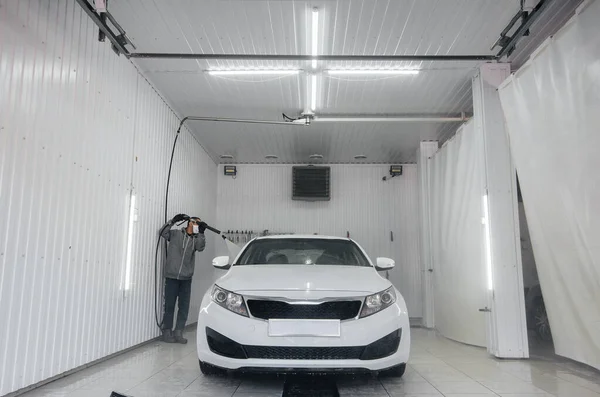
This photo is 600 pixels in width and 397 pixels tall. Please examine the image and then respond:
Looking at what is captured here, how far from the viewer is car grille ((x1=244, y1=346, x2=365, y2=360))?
2846 mm

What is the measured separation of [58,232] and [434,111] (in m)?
5.05

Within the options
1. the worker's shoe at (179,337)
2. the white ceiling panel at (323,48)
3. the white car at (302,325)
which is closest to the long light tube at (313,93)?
the white ceiling panel at (323,48)

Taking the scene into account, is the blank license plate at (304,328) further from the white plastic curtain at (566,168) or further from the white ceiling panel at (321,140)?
the white ceiling panel at (321,140)

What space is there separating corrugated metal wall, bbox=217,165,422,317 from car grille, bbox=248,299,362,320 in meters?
5.83

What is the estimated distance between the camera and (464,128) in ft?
18.2

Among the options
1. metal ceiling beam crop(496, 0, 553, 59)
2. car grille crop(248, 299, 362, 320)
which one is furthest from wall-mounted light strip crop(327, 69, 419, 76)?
car grille crop(248, 299, 362, 320)

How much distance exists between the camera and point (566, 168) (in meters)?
3.35

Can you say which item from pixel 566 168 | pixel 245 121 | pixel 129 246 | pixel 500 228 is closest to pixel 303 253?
pixel 129 246

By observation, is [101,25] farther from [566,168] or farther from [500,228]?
[500,228]

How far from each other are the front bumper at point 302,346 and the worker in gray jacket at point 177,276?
2496mm

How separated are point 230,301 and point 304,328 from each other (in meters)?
0.58

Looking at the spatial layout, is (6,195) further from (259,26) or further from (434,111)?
(434,111)

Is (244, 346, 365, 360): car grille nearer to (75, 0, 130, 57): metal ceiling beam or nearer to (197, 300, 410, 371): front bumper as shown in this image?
(197, 300, 410, 371): front bumper

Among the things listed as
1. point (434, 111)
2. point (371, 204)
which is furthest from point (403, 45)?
point (371, 204)
